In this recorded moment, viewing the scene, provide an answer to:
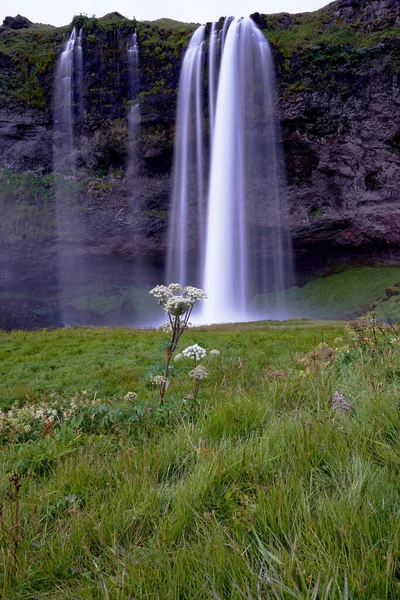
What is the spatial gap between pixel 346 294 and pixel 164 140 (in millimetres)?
26517

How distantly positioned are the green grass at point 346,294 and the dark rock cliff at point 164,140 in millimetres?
2222

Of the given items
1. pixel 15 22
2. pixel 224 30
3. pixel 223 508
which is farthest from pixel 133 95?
pixel 223 508

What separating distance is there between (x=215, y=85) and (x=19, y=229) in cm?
2780

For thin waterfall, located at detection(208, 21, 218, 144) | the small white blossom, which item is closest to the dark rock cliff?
thin waterfall, located at detection(208, 21, 218, 144)

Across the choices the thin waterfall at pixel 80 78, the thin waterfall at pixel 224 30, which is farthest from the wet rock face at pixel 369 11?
the thin waterfall at pixel 80 78

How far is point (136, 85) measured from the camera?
40.0 m

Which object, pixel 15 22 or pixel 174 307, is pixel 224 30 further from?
pixel 174 307

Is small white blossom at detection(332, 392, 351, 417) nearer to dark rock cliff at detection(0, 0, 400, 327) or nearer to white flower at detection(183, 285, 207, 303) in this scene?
white flower at detection(183, 285, 207, 303)

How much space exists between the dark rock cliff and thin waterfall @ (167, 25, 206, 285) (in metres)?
1.15

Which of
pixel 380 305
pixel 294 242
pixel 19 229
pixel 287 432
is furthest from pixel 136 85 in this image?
pixel 287 432

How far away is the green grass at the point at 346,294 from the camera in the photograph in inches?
1364

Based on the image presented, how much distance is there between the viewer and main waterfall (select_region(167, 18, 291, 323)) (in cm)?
3819

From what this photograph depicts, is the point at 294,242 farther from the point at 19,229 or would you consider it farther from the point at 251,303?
the point at 19,229

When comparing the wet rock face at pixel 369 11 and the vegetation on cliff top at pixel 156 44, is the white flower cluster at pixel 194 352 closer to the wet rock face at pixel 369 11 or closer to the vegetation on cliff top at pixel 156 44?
the vegetation on cliff top at pixel 156 44
